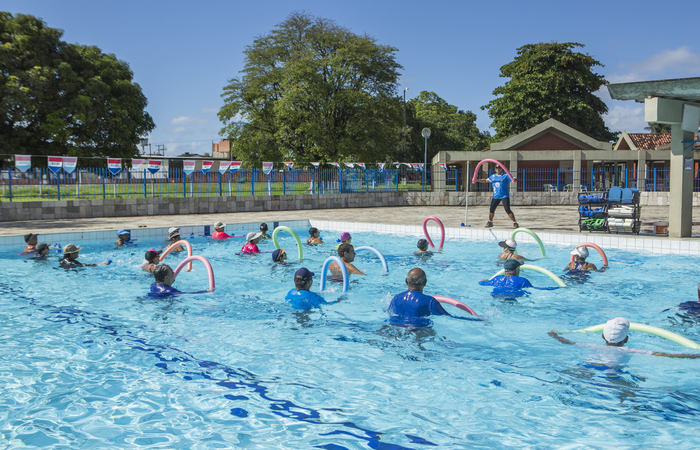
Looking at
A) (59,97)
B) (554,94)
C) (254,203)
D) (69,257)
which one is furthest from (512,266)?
(554,94)

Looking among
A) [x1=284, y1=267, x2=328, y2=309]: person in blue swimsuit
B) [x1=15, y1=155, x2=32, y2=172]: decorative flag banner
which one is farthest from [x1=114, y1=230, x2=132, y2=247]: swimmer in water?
[x1=15, y1=155, x2=32, y2=172]: decorative flag banner

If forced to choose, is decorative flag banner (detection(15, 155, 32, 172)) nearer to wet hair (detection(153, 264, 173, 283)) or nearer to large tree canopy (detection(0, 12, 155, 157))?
large tree canopy (detection(0, 12, 155, 157))

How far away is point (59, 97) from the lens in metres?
31.3

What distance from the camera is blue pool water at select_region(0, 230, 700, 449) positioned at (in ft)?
13.2

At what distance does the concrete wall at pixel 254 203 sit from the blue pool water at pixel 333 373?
40.1 ft

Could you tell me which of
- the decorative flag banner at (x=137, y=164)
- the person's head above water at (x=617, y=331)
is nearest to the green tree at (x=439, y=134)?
the decorative flag banner at (x=137, y=164)

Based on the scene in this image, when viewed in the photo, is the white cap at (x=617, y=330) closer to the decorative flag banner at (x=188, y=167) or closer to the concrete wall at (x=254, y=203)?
the decorative flag banner at (x=188, y=167)

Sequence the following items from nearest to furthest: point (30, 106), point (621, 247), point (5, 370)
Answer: point (5, 370), point (621, 247), point (30, 106)

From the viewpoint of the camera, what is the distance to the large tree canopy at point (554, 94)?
153 ft

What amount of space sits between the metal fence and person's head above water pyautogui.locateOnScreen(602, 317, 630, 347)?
351 inches

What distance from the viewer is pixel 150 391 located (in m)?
4.79

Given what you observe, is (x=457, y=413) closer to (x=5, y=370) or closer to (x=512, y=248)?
(x=5, y=370)

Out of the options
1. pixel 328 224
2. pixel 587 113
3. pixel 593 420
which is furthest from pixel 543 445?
pixel 587 113

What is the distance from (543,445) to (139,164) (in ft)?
69.5
